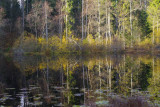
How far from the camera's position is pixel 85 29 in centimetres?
3781

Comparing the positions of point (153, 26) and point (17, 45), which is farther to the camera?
point (153, 26)

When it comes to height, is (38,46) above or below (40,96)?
above

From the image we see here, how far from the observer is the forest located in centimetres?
3262

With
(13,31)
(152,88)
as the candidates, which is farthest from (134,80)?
(13,31)

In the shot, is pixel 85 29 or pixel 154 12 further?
pixel 154 12

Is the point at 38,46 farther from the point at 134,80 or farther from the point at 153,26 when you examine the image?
the point at 134,80

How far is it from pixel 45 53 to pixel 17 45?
4.53m

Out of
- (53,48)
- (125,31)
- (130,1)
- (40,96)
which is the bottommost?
(40,96)

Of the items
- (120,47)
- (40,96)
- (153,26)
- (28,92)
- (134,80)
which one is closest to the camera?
(40,96)

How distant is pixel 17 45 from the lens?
32.2 metres

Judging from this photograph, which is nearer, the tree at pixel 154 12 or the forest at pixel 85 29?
the forest at pixel 85 29

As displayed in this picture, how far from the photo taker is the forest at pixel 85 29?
3262 cm

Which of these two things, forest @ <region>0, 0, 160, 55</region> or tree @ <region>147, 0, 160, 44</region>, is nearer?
forest @ <region>0, 0, 160, 55</region>

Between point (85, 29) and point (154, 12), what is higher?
point (154, 12)
